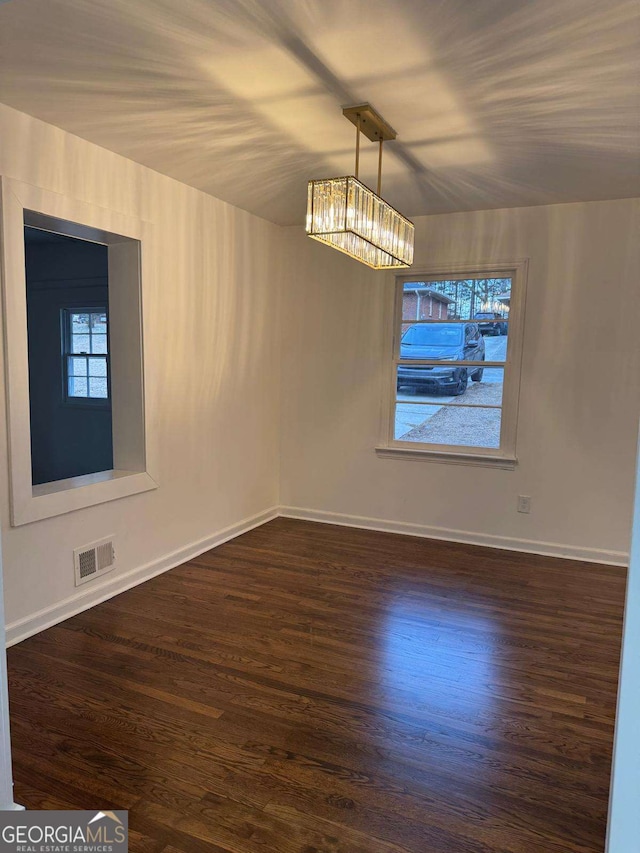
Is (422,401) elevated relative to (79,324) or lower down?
lower down

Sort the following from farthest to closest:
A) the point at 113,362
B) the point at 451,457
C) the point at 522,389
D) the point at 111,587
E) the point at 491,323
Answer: the point at 451,457
the point at 491,323
the point at 522,389
the point at 113,362
the point at 111,587

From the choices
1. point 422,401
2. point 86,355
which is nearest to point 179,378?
point 422,401

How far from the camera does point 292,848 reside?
5.32 feet

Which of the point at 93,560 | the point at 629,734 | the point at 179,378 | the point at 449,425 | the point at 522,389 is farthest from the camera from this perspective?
the point at 449,425

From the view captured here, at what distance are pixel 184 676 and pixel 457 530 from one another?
8.55ft

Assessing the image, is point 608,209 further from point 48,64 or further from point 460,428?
point 48,64

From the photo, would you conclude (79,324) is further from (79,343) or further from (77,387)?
(77,387)

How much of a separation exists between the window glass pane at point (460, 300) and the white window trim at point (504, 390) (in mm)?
55

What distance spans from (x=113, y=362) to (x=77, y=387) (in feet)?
8.34

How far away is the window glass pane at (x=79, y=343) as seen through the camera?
5.68 metres

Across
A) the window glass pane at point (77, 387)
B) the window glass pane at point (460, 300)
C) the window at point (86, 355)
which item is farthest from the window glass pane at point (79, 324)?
the window glass pane at point (460, 300)

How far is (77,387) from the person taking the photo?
577cm

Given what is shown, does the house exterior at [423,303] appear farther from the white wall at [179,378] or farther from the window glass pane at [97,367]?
the window glass pane at [97,367]

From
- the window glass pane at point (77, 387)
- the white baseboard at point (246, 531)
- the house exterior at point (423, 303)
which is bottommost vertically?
the white baseboard at point (246, 531)
